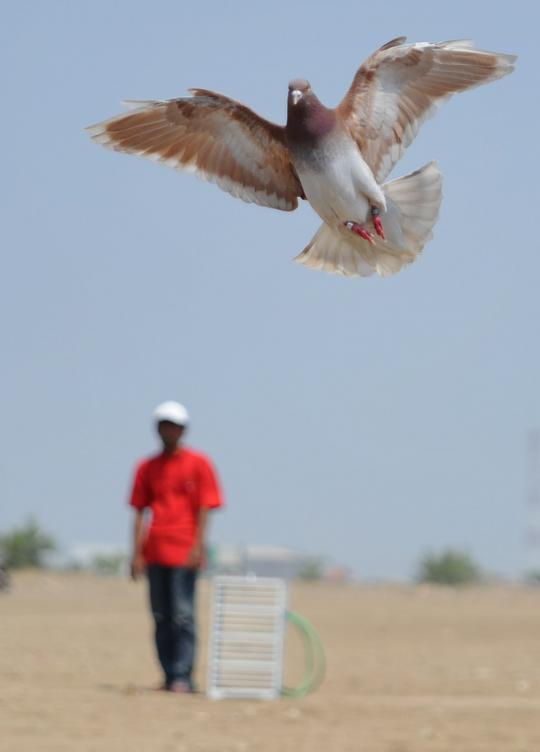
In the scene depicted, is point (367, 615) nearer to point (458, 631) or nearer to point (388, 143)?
point (458, 631)

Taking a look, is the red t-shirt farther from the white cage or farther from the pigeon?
the pigeon

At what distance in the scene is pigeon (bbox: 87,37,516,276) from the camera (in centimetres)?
601

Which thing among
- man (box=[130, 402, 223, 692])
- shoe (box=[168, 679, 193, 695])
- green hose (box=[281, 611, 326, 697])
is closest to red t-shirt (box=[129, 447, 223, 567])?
man (box=[130, 402, 223, 692])

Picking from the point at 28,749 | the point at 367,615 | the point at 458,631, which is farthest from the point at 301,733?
the point at 367,615

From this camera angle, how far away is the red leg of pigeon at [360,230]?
6.02 m

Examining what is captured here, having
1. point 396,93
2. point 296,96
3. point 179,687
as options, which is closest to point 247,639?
point 179,687

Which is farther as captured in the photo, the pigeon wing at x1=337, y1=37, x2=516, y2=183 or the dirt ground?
the dirt ground

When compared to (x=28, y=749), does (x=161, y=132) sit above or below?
above

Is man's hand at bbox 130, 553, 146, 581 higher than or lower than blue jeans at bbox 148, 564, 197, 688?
higher

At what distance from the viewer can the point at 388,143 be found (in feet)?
20.7

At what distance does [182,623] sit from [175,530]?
2.26ft

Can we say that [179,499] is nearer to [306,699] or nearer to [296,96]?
[306,699]

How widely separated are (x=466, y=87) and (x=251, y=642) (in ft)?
26.6

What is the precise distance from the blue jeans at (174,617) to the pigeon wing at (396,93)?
7.02 meters
